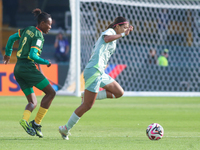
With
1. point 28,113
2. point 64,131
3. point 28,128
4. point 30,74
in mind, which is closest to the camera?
point 64,131

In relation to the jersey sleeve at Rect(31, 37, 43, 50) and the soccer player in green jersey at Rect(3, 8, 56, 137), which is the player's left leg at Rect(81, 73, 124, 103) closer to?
the soccer player in green jersey at Rect(3, 8, 56, 137)

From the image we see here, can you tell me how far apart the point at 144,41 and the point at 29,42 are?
38.6 feet

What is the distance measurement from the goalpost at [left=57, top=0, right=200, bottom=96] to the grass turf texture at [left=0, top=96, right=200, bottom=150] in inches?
128

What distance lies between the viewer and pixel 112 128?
7.07 meters

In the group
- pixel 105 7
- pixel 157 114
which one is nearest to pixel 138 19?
pixel 105 7

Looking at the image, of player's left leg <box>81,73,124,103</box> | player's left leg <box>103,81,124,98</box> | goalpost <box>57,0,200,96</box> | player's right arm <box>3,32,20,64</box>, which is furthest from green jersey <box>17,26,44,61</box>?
goalpost <box>57,0,200,96</box>

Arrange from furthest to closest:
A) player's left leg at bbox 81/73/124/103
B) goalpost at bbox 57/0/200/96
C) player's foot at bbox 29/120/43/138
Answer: goalpost at bbox 57/0/200/96
player's left leg at bbox 81/73/124/103
player's foot at bbox 29/120/43/138

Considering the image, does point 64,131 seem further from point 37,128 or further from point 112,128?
point 112,128

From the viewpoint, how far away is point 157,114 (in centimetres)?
934

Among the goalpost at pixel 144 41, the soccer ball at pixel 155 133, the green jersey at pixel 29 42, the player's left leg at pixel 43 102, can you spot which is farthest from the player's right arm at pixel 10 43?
the goalpost at pixel 144 41

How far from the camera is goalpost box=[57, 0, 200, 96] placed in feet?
47.3

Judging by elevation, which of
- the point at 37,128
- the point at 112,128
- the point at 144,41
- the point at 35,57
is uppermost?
the point at 35,57

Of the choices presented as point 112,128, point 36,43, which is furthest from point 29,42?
point 112,128

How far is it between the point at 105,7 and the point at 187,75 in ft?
14.5
